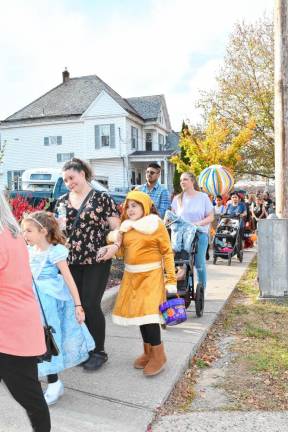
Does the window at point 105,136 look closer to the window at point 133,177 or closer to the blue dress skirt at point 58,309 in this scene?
the window at point 133,177

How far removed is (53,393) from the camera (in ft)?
12.1

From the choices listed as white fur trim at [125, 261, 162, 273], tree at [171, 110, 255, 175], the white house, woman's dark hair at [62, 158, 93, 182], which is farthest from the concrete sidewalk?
the white house

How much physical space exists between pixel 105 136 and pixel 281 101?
27977mm

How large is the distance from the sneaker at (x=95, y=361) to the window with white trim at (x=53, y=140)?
32810 millimetres

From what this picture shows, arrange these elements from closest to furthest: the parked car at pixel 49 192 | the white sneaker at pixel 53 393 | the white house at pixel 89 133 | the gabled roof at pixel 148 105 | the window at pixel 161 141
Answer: the white sneaker at pixel 53 393 → the parked car at pixel 49 192 → the white house at pixel 89 133 → the gabled roof at pixel 148 105 → the window at pixel 161 141

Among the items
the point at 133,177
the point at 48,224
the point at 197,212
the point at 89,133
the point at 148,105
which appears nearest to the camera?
the point at 48,224

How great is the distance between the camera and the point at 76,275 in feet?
14.7

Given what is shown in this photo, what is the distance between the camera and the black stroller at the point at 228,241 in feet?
38.0

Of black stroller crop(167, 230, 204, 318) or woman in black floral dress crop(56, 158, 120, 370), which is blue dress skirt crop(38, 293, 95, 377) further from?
black stroller crop(167, 230, 204, 318)

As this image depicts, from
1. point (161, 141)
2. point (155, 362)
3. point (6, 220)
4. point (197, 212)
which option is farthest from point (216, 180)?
point (161, 141)

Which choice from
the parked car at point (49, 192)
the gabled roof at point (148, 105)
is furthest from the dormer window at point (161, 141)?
the parked car at point (49, 192)

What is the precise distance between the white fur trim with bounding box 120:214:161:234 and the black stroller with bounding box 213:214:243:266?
24.1 ft

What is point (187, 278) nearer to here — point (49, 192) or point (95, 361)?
point (95, 361)

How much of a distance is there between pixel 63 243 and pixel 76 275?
0.66m
